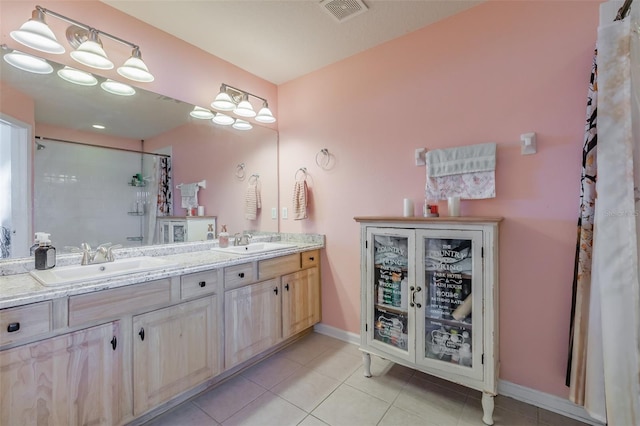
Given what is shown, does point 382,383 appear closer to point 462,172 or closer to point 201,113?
point 462,172

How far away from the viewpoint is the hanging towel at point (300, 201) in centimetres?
272

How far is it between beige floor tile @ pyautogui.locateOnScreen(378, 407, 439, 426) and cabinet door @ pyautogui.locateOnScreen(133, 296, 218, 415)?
3.66 ft

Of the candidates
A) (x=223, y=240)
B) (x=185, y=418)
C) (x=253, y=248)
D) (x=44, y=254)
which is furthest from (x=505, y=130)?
(x=44, y=254)

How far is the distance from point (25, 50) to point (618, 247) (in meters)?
3.22

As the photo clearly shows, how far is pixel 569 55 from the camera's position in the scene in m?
1.63

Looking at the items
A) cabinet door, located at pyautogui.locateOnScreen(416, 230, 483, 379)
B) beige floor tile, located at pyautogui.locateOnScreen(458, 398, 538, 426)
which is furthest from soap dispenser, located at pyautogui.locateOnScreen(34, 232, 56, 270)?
beige floor tile, located at pyautogui.locateOnScreen(458, 398, 538, 426)

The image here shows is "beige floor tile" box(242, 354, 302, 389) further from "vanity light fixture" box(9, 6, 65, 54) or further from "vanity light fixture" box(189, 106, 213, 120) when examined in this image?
"vanity light fixture" box(9, 6, 65, 54)

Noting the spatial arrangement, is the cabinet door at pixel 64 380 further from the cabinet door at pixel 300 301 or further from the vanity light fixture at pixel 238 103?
the vanity light fixture at pixel 238 103

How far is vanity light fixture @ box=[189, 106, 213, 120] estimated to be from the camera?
7.68ft

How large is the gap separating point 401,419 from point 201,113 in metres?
2.66

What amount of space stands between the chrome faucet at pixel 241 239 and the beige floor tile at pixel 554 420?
2391 mm

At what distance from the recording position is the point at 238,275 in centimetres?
200

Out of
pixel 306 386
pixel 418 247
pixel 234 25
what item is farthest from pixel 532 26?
pixel 306 386

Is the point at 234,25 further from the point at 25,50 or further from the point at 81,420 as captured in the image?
the point at 81,420
